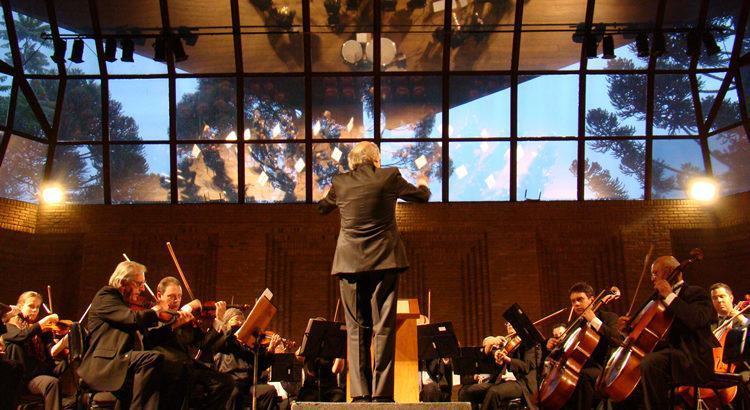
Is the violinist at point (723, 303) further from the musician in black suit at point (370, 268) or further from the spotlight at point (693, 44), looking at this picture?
the spotlight at point (693, 44)

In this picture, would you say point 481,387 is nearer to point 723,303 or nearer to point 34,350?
point 723,303

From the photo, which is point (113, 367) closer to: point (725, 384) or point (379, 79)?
point (725, 384)

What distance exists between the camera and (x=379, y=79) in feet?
38.4

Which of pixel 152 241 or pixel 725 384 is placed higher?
pixel 152 241

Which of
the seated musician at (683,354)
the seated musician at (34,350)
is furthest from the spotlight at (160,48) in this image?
the seated musician at (683,354)

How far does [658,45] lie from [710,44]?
2.45ft

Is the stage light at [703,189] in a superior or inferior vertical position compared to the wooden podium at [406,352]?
superior

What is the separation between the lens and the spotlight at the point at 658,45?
36.9 feet

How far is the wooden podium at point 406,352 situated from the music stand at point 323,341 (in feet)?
4.79

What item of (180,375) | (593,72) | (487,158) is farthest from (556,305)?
(180,375)

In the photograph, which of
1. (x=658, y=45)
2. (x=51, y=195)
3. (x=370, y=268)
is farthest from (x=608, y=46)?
(x=51, y=195)

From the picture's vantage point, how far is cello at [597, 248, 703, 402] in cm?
554

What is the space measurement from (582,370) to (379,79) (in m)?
6.43

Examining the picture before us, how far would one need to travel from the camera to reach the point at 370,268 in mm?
4355
